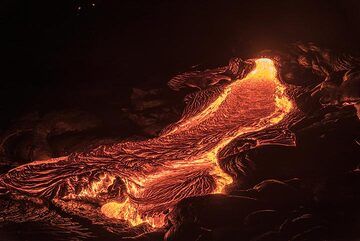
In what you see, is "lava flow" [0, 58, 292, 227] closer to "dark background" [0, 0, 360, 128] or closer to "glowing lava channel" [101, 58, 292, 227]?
"glowing lava channel" [101, 58, 292, 227]

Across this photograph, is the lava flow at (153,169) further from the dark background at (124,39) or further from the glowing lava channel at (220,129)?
the dark background at (124,39)

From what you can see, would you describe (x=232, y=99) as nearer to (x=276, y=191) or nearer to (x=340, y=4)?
(x=276, y=191)

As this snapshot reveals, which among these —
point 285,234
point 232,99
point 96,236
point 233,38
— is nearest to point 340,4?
point 233,38

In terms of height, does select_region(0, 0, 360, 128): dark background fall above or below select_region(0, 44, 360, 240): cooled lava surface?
above

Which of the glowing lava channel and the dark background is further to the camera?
the dark background

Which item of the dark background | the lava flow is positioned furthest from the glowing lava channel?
the dark background

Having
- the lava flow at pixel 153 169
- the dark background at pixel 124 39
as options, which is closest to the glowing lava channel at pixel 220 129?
the lava flow at pixel 153 169
